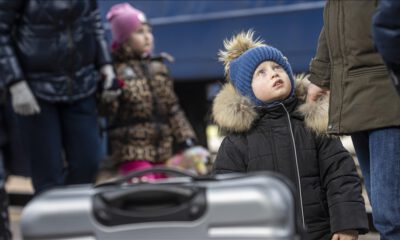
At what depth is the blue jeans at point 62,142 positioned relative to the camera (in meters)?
5.30

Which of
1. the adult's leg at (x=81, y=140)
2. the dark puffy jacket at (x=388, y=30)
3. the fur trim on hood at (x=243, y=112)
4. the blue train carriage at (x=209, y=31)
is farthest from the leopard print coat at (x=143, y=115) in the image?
the dark puffy jacket at (x=388, y=30)

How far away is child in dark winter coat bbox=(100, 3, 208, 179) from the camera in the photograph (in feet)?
19.7

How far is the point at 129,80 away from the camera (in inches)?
236

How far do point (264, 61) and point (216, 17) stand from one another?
14.1 feet

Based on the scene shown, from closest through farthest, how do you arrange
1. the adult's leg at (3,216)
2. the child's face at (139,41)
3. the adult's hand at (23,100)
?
the adult's hand at (23,100)
the adult's leg at (3,216)
the child's face at (139,41)

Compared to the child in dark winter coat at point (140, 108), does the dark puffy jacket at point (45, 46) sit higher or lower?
higher

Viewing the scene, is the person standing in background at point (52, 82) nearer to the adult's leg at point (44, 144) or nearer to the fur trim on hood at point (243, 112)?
the adult's leg at point (44, 144)

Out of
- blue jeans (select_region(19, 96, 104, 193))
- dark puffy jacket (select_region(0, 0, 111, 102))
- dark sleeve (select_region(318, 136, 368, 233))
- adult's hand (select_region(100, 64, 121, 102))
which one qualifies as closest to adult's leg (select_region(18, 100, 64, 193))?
blue jeans (select_region(19, 96, 104, 193))

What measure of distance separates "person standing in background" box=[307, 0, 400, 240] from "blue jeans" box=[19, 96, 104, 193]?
2.11m

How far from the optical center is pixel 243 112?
3.76 m

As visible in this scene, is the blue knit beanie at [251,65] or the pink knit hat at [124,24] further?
the pink knit hat at [124,24]

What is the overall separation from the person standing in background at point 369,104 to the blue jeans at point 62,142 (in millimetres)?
2114

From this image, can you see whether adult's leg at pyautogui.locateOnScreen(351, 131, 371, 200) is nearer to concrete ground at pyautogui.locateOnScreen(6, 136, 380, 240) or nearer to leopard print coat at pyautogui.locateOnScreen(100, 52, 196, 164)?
concrete ground at pyautogui.locateOnScreen(6, 136, 380, 240)

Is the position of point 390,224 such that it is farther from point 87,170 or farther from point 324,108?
point 87,170
